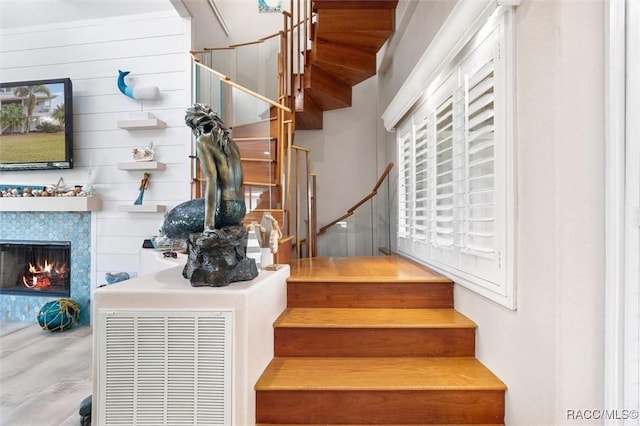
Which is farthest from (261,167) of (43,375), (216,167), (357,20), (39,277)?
(39,277)

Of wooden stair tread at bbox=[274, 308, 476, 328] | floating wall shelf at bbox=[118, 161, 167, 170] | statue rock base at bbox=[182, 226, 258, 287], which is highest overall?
floating wall shelf at bbox=[118, 161, 167, 170]

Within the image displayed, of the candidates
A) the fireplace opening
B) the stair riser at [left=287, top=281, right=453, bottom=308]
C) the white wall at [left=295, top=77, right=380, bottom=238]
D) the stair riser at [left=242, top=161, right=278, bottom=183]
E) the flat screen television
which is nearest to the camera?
the stair riser at [left=287, top=281, right=453, bottom=308]

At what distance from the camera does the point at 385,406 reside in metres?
1.44

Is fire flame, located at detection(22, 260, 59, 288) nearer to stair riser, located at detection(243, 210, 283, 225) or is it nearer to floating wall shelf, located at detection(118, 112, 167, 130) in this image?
floating wall shelf, located at detection(118, 112, 167, 130)

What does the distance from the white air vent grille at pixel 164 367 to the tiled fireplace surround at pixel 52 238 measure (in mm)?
2648

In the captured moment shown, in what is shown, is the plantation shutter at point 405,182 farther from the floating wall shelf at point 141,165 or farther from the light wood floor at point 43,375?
the light wood floor at point 43,375

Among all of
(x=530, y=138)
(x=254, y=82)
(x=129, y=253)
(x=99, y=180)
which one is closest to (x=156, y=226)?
(x=129, y=253)

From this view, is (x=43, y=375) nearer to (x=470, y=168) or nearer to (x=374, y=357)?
(x=374, y=357)

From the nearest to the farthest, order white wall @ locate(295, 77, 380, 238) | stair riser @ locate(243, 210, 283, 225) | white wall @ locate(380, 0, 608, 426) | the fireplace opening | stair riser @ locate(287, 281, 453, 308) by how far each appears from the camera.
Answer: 1. white wall @ locate(380, 0, 608, 426)
2. stair riser @ locate(287, 281, 453, 308)
3. stair riser @ locate(243, 210, 283, 225)
4. the fireplace opening
5. white wall @ locate(295, 77, 380, 238)

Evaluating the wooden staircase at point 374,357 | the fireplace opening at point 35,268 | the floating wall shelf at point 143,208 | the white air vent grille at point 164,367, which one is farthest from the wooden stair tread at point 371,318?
the fireplace opening at point 35,268

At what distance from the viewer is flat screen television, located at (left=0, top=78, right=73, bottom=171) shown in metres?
3.31

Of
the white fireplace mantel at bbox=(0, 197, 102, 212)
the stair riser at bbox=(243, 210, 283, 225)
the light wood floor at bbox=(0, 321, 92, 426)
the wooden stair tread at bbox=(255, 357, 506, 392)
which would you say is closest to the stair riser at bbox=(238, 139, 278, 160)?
the stair riser at bbox=(243, 210, 283, 225)

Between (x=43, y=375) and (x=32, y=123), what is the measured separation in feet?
9.17

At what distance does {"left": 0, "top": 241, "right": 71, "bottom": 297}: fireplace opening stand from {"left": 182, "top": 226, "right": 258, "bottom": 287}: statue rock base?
9.90 feet
